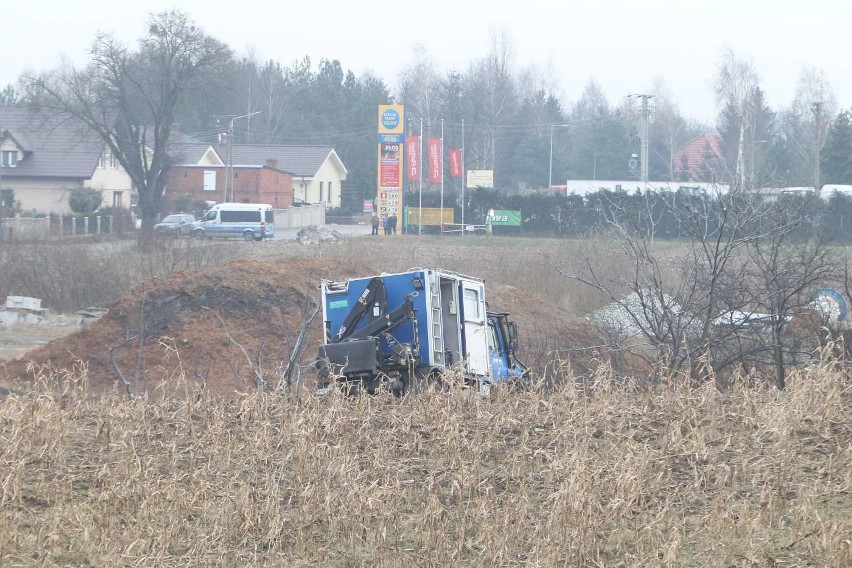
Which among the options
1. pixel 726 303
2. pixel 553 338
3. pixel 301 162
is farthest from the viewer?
pixel 301 162

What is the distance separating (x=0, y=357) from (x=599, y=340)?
12704 mm

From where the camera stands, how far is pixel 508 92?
10962 centimetres

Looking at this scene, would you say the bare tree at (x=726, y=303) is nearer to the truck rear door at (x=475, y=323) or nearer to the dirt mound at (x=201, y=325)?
the truck rear door at (x=475, y=323)

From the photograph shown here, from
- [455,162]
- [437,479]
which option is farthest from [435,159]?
[437,479]

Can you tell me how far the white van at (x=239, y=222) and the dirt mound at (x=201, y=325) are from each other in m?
33.1

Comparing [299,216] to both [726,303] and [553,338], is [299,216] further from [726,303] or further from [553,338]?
[726,303]

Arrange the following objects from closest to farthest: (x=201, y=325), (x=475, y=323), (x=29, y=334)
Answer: (x=475, y=323) → (x=201, y=325) → (x=29, y=334)

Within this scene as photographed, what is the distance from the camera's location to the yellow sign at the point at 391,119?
61594 mm

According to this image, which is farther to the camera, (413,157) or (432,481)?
(413,157)

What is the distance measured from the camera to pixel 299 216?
75.4m

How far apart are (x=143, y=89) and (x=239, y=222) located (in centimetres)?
1082

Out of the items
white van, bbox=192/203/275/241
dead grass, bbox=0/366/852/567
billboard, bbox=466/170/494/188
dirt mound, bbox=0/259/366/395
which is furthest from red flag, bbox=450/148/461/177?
dead grass, bbox=0/366/852/567

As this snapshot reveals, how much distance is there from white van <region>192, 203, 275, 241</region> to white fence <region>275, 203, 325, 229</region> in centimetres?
Answer: 1201

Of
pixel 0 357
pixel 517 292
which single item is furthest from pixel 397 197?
pixel 0 357
